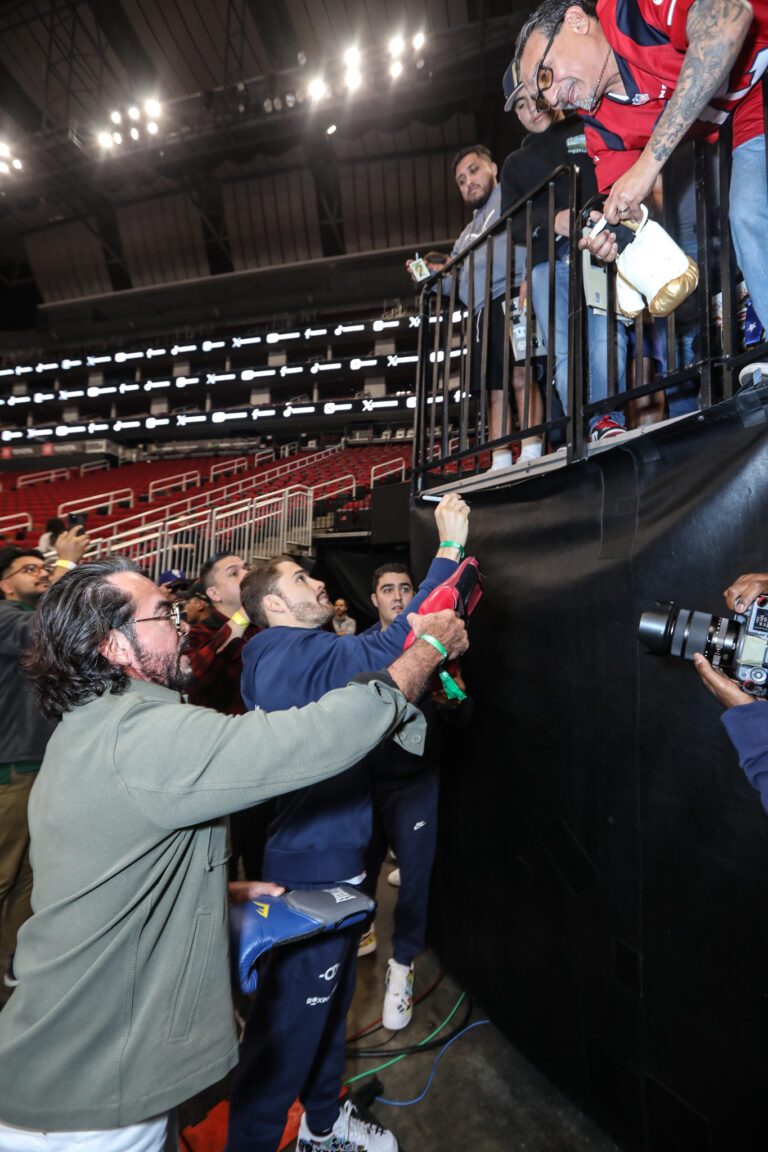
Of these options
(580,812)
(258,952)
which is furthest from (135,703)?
(580,812)

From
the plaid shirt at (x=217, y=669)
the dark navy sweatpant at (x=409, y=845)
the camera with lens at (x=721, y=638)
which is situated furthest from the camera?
the plaid shirt at (x=217, y=669)

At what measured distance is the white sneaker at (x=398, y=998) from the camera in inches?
102

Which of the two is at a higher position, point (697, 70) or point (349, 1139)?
point (697, 70)

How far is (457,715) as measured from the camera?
262 cm

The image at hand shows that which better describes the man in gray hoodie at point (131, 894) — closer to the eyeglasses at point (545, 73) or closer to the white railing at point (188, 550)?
the eyeglasses at point (545, 73)

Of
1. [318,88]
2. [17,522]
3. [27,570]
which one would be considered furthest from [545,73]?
[318,88]

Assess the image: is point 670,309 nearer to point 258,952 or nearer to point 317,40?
point 258,952

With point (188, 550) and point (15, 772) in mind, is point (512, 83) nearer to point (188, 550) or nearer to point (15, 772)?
point (15, 772)

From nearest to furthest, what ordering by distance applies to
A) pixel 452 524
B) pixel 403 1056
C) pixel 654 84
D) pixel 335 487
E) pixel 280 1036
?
pixel 654 84, pixel 280 1036, pixel 452 524, pixel 403 1056, pixel 335 487

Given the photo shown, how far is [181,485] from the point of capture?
54.2 feet

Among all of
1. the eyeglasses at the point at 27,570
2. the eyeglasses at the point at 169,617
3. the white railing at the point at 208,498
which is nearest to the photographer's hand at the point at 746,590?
the eyeglasses at the point at 169,617

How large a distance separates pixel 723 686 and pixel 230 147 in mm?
18285

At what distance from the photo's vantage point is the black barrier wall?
1428 mm

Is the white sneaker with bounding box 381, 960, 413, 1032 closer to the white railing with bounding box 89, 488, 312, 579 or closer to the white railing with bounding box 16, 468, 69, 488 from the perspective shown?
the white railing with bounding box 89, 488, 312, 579
